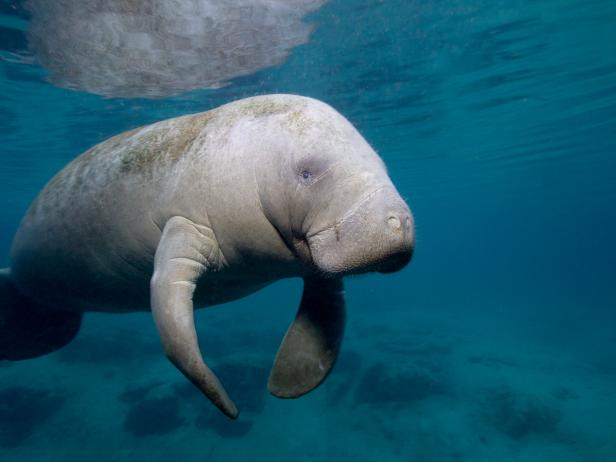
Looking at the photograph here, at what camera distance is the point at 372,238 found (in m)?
1.84

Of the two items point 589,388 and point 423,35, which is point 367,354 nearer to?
point 589,388

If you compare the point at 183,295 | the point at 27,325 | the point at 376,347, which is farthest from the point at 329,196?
the point at 376,347

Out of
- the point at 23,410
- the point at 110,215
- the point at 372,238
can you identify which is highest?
the point at 372,238

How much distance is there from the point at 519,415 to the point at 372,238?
42.1 ft

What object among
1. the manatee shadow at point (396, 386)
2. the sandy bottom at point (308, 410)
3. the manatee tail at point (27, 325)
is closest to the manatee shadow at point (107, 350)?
the sandy bottom at point (308, 410)

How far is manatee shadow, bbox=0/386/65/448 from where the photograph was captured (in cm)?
1092

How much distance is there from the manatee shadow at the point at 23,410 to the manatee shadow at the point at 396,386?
886 centimetres

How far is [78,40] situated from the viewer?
9.66 metres

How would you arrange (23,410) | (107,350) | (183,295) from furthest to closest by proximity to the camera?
1. (107,350)
2. (23,410)
3. (183,295)

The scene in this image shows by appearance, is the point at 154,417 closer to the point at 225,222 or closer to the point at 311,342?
the point at 311,342

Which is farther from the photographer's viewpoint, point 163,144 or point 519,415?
point 519,415

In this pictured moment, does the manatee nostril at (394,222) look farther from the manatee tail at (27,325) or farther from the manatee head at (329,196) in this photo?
the manatee tail at (27,325)

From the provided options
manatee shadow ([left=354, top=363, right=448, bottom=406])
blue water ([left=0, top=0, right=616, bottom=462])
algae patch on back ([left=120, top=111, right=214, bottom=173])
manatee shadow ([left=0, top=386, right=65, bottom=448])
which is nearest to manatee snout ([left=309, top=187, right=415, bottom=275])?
algae patch on back ([left=120, top=111, right=214, bottom=173])

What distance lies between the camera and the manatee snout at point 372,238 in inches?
71.9
